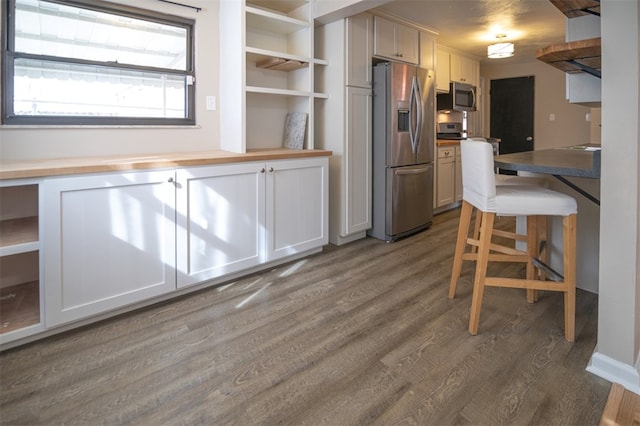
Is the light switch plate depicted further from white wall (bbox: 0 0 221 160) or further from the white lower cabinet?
the white lower cabinet

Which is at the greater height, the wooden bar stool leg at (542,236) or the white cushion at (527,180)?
the white cushion at (527,180)

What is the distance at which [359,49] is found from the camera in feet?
11.7

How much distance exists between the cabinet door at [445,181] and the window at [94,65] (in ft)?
10.5

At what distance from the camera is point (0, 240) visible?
74.0 inches

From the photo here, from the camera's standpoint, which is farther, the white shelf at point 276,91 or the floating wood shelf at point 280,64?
the floating wood shelf at point 280,64

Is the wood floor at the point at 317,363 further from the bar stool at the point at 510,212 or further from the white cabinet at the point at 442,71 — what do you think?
the white cabinet at the point at 442,71

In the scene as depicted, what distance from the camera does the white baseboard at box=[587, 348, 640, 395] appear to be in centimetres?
157

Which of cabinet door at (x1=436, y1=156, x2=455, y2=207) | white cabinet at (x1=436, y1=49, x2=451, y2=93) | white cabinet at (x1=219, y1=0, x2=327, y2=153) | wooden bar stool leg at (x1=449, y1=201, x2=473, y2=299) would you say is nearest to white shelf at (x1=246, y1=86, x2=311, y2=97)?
white cabinet at (x1=219, y1=0, x2=327, y2=153)

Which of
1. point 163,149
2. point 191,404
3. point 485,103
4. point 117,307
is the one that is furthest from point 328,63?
point 485,103

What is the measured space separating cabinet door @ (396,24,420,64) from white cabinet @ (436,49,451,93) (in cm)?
98

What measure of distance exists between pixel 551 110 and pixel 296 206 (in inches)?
213

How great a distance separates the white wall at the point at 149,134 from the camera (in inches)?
89.9

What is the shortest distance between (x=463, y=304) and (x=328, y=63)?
94.4 inches

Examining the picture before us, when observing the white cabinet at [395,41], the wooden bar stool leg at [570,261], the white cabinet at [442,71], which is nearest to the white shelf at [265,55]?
the white cabinet at [395,41]
